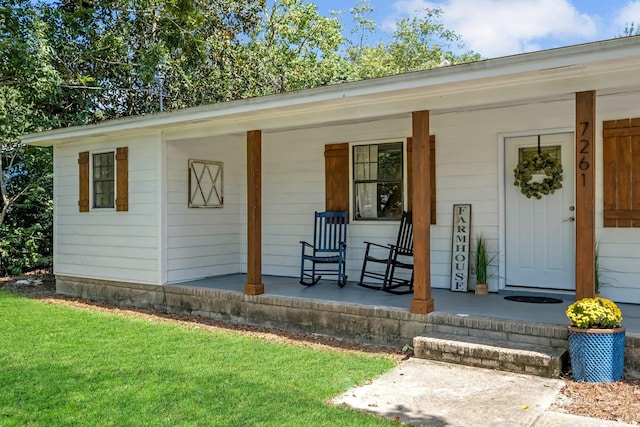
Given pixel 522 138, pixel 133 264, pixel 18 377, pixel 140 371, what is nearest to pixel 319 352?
pixel 140 371

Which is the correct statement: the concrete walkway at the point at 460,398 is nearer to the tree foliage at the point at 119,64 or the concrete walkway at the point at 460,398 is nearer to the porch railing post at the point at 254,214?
the porch railing post at the point at 254,214

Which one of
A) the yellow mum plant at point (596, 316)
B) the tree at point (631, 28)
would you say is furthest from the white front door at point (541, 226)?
the tree at point (631, 28)

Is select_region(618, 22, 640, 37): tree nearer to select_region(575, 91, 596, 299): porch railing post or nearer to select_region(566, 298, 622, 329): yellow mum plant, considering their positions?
select_region(575, 91, 596, 299): porch railing post

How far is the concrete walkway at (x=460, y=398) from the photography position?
3006 millimetres

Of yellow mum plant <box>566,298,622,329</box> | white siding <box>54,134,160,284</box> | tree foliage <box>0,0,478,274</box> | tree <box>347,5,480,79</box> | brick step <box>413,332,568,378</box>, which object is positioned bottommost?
brick step <box>413,332,568,378</box>

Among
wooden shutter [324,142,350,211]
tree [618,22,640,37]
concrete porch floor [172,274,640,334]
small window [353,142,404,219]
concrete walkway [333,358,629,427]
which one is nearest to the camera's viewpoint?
concrete walkway [333,358,629,427]

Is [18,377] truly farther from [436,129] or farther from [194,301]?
[436,129]

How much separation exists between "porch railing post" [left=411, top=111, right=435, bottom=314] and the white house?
12mm

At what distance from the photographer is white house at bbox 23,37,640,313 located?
4.06 metres

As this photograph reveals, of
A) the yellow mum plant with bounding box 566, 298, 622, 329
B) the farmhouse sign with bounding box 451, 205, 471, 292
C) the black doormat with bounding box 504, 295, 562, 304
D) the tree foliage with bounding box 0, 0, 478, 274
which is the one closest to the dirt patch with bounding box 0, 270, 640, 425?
the yellow mum plant with bounding box 566, 298, 622, 329

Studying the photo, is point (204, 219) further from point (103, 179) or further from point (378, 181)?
point (378, 181)

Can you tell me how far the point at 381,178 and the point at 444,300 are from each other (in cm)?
180

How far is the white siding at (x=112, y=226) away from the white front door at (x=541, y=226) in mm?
4152

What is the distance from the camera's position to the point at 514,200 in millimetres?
5586
